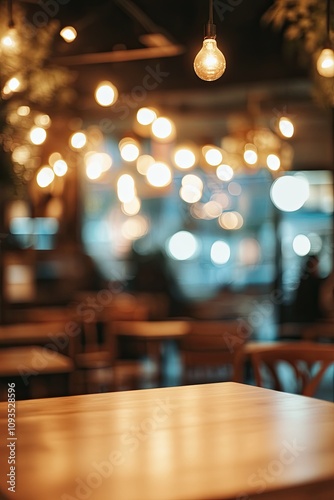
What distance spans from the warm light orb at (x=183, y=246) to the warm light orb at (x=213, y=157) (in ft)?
20.8

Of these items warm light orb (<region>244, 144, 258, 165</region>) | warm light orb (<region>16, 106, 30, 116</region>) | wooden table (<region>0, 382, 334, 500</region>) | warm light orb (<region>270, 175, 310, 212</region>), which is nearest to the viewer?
wooden table (<region>0, 382, 334, 500</region>)

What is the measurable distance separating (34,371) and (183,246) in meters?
9.74

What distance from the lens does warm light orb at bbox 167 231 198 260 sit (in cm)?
1347

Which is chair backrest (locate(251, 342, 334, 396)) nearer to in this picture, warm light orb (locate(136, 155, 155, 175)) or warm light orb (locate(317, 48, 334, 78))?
warm light orb (locate(317, 48, 334, 78))

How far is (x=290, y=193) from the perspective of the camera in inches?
472

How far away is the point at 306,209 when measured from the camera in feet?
39.5

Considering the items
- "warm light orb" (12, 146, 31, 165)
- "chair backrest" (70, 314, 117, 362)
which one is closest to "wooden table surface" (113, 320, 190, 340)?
"chair backrest" (70, 314, 117, 362)

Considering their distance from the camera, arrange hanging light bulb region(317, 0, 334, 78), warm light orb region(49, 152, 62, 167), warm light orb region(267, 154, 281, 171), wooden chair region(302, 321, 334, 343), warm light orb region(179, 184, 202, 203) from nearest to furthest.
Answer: hanging light bulb region(317, 0, 334, 78) < warm light orb region(267, 154, 281, 171) < warm light orb region(49, 152, 62, 167) < warm light orb region(179, 184, 202, 203) < wooden chair region(302, 321, 334, 343)

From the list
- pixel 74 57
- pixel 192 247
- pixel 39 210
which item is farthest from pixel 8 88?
pixel 192 247

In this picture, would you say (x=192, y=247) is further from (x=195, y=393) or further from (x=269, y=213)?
(x=195, y=393)

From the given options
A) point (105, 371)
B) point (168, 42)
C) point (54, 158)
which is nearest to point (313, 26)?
point (168, 42)

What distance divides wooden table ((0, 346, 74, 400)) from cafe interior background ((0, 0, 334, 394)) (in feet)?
3.63

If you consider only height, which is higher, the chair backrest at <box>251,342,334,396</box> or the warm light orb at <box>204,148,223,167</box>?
the warm light orb at <box>204,148,223,167</box>

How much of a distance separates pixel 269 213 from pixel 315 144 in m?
1.41
